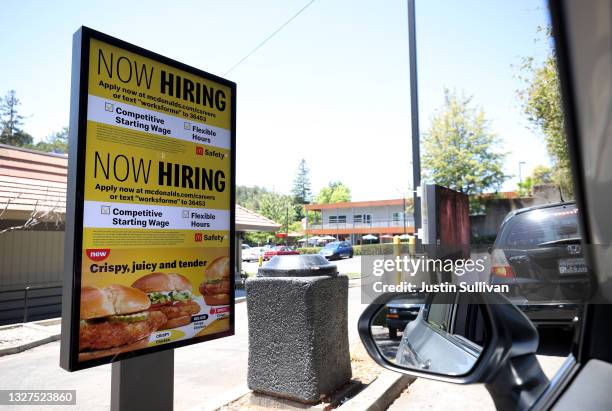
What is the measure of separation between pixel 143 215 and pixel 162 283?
0.53 meters

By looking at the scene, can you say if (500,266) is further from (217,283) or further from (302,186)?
(302,186)

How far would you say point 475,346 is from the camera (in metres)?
1.60

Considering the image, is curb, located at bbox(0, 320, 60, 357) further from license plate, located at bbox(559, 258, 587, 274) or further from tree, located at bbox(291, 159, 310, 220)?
tree, located at bbox(291, 159, 310, 220)

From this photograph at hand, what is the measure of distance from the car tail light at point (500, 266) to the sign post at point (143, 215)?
2.30 metres

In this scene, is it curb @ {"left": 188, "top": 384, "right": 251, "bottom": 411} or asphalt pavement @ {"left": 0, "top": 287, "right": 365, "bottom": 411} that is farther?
asphalt pavement @ {"left": 0, "top": 287, "right": 365, "bottom": 411}

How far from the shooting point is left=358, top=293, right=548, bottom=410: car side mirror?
3.90 feet

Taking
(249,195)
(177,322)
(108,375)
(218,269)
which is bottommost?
(108,375)

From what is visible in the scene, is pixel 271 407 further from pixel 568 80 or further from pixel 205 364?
pixel 568 80

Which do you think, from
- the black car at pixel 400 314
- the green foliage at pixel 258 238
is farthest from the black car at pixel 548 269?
the green foliage at pixel 258 238

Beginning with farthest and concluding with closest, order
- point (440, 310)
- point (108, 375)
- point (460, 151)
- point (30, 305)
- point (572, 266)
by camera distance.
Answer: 1. point (460, 151)
2. point (30, 305)
3. point (108, 375)
4. point (440, 310)
5. point (572, 266)

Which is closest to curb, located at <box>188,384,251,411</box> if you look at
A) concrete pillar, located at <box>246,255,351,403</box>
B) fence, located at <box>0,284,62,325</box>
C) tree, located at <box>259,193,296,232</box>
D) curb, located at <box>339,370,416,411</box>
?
concrete pillar, located at <box>246,255,351,403</box>

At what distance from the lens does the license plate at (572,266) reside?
4.09 feet

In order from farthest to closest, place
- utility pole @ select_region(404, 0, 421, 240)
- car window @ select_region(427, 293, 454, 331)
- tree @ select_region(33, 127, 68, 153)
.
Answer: tree @ select_region(33, 127, 68, 153), utility pole @ select_region(404, 0, 421, 240), car window @ select_region(427, 293, 454, 331)

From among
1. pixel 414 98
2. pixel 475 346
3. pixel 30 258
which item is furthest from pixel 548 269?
pixel 30 258
